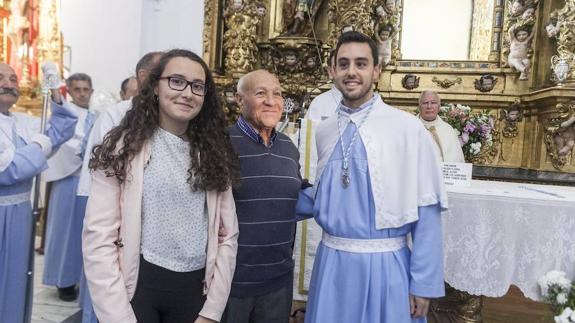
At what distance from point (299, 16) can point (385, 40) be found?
1.16 m

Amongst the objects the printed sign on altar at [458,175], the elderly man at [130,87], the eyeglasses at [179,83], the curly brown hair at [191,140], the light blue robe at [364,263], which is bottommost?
the light blue robe at [364,263]

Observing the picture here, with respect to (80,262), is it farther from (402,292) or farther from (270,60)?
(270,60)

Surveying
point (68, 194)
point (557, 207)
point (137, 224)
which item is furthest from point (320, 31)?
point (137, 224)

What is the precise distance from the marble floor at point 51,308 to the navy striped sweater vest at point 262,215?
2135 mm

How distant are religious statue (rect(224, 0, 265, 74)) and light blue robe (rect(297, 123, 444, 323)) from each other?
14.2 feet

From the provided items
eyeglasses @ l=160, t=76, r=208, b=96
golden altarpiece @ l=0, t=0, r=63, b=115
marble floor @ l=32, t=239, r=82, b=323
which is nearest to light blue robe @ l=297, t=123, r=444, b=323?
eyeglasses @ l=160, t=76, r=208, b=96

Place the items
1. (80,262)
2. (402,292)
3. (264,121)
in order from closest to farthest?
(402,292), (264,121), (80,262)

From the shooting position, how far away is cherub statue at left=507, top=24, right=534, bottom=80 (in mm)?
5812

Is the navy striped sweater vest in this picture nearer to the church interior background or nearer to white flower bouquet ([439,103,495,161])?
white flower bouquet ([439,103,495,161])

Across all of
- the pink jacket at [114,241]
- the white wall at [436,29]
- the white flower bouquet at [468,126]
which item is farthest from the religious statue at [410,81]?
→ the pink jacket at [114,241]

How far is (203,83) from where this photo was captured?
177 centimetres

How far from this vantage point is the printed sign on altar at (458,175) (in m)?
3.18

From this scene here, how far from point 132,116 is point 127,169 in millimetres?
219

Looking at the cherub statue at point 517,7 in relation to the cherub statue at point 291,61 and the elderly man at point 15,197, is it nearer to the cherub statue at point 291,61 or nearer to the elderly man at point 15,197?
the cherub statue at point 291,61
